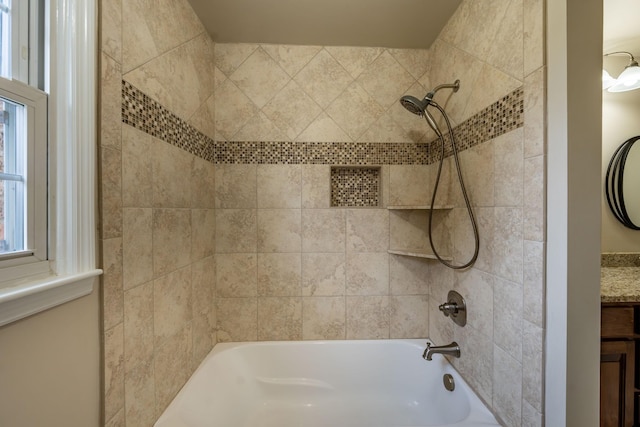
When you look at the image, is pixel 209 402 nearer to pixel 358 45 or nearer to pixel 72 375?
pixel 72 375

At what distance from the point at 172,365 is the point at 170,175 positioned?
851mm

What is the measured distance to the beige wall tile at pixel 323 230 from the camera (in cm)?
163

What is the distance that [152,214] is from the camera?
101 cm

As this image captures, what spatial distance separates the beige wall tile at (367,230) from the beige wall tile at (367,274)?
5 cm

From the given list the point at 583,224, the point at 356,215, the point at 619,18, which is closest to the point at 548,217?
the point at 583,224

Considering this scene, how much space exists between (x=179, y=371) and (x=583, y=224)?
1656 millimetres

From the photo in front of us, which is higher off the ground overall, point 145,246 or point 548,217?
point 548,217

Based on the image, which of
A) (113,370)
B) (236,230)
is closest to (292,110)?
(236,230)

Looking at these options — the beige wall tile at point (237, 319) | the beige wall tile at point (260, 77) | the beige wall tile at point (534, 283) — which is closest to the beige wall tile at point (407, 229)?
the beige wall tile at point (534, 283)

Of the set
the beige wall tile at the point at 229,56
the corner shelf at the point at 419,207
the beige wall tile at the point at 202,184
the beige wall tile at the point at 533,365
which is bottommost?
the beige wall tile at the point at 533,365

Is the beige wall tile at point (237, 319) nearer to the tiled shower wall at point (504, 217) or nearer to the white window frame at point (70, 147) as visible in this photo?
the white window frame at point (70, 147)

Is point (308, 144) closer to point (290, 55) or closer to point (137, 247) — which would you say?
point (290, 55)

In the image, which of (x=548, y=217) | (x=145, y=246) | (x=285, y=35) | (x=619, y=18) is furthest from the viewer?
(x=285, y=35)

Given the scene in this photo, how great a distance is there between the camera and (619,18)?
141 centimetres
